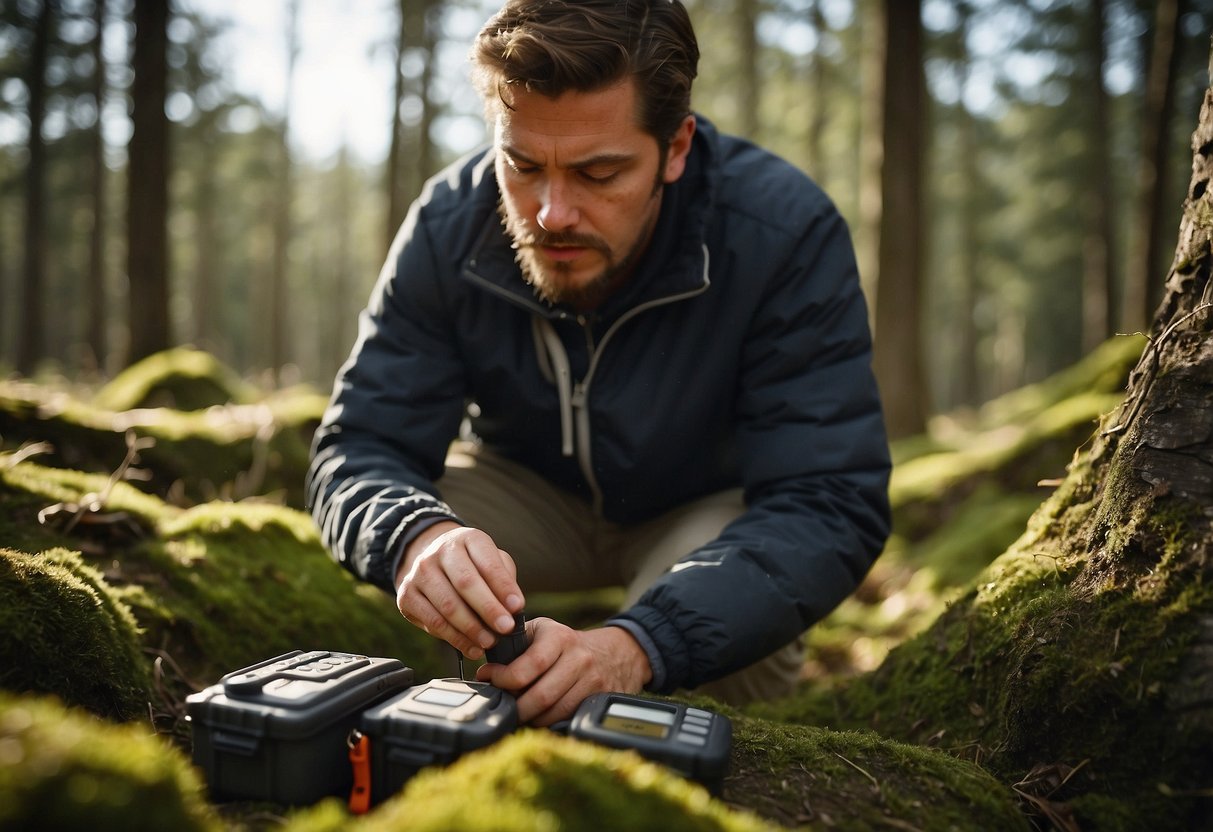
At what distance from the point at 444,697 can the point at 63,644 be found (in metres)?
0.95

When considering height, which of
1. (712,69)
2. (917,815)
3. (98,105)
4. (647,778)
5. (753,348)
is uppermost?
(712,69)

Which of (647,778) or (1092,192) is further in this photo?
(1092,192)

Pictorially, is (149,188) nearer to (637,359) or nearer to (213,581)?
(213,581)

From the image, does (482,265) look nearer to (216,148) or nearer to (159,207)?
(159,207)

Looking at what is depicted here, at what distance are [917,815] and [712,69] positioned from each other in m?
19.8

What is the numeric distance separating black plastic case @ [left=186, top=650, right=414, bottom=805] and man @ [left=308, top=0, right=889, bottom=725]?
2.62 ft

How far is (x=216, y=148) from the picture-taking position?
944 inches

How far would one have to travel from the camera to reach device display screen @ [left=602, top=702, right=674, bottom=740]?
1517mm

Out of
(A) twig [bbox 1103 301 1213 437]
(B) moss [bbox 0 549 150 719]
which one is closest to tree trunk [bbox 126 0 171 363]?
(B) moss [bbox 0 549 150 719]

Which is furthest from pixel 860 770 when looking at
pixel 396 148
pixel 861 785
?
pixel 396 148

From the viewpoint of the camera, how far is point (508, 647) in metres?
1.91

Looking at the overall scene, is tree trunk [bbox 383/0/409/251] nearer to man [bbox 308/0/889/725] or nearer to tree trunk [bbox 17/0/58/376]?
tree trunk [bbox 17/0/58/376]

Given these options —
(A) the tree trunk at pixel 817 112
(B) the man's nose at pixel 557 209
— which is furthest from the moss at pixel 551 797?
(A) the tree trunk at pixel 817 112

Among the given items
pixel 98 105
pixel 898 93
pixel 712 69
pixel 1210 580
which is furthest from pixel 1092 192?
pixel 98 105
